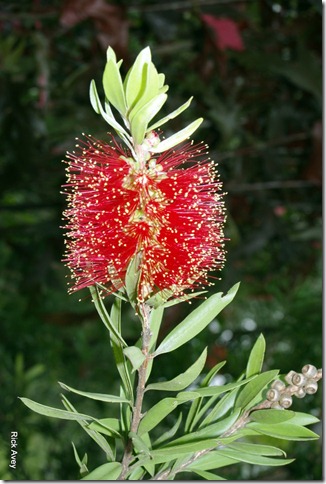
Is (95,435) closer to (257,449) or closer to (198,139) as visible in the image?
(257,449)

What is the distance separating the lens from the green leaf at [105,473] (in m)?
0.20

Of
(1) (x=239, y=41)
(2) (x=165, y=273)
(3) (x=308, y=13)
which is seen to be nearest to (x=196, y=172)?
(2) (x=165, y=273)

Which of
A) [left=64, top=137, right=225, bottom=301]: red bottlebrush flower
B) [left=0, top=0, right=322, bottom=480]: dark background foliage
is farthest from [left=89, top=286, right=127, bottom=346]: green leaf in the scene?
[left=0, top=0, right=322, bottom=480]: dark background foliage

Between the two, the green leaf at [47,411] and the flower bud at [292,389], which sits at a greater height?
the green leaf at [47,411]

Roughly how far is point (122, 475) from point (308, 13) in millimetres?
629

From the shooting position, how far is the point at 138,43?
824 mm

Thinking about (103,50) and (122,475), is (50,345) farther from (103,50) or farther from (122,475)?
(122,475)

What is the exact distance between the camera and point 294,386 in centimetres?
20

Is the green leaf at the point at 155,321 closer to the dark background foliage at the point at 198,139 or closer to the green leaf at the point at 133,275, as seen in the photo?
the green leaf at the point at 133,275

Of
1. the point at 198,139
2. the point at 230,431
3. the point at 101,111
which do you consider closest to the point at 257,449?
the point at 230,431

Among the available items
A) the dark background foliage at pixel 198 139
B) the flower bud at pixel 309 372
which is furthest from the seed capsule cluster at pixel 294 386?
the dark background foliage at pixel 198 139

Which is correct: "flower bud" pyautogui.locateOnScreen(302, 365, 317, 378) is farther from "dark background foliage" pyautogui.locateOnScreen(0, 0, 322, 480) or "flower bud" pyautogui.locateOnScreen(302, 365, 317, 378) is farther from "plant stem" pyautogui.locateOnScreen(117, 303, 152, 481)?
"dark background foliage" pyautogui.locateOnScreen(0, 0, 322, 480)

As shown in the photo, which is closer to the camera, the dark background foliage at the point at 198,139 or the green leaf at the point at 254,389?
the green leaf at the point at 254,389

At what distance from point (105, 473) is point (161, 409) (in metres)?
0.03
